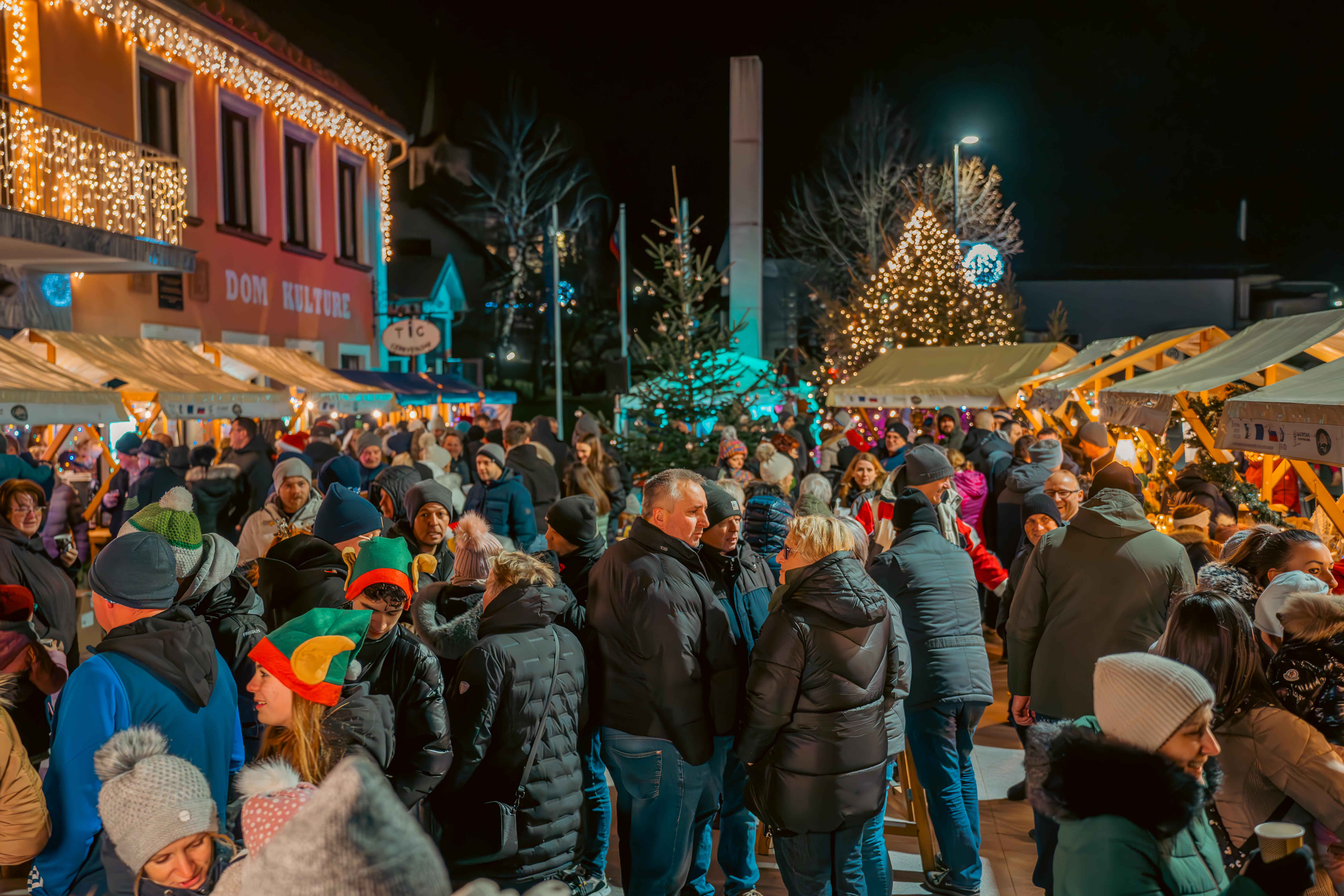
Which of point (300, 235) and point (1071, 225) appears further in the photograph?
point (1071, 225)

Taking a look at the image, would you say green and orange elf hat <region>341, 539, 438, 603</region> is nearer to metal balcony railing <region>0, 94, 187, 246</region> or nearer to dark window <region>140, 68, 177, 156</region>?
A: metal balcony railing <region>0, 94, 187, 246</region>

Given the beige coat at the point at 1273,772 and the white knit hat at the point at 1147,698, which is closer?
the white knit hat at the point at 1147,698

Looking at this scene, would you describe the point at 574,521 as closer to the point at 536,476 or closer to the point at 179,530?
the point at 179,530

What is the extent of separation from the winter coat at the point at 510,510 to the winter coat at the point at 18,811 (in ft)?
17.5

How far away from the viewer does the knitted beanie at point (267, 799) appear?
7.24 feet

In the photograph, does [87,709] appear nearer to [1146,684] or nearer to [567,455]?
[1146,684]

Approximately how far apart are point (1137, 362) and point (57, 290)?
12.9 metres

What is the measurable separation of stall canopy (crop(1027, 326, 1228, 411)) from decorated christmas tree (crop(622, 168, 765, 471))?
354cm

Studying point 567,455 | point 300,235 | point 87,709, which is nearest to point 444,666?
point 87,709

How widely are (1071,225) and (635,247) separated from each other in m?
23.6

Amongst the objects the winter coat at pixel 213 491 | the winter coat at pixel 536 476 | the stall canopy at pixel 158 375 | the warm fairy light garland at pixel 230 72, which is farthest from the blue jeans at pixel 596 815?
the warm fairy light garland at pixel 230 72

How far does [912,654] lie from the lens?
491 centimetres

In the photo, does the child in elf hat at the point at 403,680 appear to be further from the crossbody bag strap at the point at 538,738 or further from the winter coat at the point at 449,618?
the winter coat at the point at 449,618

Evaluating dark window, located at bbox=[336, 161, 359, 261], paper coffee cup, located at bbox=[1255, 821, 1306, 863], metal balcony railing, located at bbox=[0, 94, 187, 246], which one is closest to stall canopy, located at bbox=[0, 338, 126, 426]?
metal balcony railing, located at bbox=[0, 94, 187, 246]
